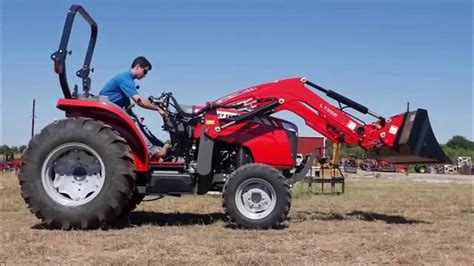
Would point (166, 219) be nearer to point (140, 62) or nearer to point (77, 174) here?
point (77, 174)

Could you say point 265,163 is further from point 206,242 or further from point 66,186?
point 66,186

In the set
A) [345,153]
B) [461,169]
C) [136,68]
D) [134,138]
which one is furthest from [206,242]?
[345,153]

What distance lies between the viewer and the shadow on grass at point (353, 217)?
870 cm

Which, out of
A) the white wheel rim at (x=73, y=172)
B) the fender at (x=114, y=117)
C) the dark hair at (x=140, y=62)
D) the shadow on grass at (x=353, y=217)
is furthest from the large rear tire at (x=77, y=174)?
the shadow on grass at (x=353, y=217)

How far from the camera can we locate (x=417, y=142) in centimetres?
823

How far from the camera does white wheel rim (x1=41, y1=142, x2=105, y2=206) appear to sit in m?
7.33

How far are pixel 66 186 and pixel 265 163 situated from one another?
265 cm

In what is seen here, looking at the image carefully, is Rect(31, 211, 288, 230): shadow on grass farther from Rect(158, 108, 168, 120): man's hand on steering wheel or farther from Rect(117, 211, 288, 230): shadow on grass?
Rect(158, 108, 168, 120): man's hand on steering wheel

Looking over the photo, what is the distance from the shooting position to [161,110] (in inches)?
311

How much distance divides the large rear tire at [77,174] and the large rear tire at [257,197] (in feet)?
4.26

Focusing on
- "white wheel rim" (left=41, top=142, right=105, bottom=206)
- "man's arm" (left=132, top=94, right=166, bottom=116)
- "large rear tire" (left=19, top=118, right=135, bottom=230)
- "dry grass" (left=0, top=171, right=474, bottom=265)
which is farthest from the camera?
"man's arm" (left=132, top=94, right=166, bottom=116)

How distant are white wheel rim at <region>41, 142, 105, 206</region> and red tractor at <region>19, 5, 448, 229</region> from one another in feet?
0.04

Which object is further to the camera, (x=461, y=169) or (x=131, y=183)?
(x=461, y=169)

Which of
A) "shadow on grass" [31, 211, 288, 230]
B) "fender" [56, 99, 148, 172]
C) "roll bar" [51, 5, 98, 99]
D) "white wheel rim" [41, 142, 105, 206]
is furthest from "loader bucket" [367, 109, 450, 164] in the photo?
"roll bar" [51, 5, 98, 99]
